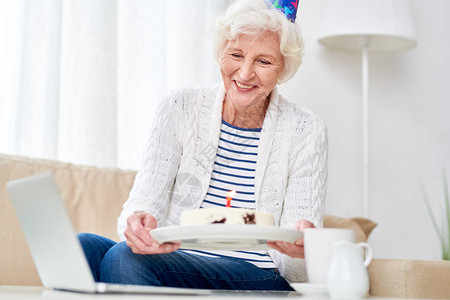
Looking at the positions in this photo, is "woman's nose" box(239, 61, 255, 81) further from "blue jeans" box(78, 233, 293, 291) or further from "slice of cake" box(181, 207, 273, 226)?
"slice of cake" box(181, 207, 273, 226)

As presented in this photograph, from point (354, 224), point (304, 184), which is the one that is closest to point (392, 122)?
point (354, 224)

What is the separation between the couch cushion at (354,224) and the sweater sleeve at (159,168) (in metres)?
0.86

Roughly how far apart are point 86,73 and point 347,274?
1758mm

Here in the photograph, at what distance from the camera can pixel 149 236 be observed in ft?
3.65

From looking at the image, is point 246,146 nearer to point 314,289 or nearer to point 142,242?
point 142,242

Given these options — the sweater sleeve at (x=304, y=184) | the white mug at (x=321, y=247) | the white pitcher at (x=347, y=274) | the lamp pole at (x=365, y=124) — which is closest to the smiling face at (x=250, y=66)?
the sweater sleeve at (x=304, y=184)

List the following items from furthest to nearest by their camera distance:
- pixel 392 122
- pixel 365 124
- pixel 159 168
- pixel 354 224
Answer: pixel 392 122
pixel 365 124
pixel 354 224
pixel 159 168

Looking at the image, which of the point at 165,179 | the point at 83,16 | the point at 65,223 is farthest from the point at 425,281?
the point at 83,16

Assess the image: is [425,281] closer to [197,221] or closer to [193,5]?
[197,221]

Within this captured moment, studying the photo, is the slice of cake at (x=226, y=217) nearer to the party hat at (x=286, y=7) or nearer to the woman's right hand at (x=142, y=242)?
the woman's right hand at (x=142, y=242)

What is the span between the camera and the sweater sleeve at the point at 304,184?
1.47 meters

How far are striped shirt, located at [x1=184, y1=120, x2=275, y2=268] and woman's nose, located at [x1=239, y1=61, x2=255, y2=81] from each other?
0.16 m

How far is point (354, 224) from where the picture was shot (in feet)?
7.52

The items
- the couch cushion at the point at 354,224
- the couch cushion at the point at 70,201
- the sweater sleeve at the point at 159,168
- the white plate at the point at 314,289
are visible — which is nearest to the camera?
the white plate at the point at 314,289
